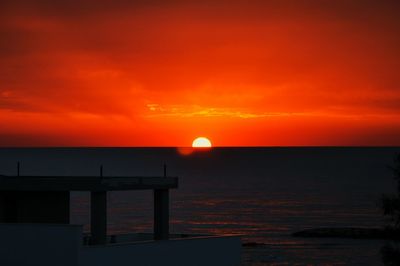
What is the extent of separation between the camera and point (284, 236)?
88.1 metres

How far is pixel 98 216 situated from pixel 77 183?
1146 mm

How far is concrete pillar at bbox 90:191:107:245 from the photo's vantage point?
23359 millimetres

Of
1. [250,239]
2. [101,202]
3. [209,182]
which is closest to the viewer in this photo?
[101,202]

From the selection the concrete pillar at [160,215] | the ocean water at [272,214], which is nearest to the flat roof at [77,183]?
the concrete pillar at [160,215]

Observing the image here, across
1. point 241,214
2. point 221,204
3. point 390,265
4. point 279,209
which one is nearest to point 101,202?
point 390,265

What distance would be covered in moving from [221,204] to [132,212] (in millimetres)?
20050

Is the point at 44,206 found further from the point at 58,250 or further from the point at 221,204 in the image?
the point at 221,204

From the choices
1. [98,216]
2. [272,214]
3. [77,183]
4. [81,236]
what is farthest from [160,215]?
[272,214]

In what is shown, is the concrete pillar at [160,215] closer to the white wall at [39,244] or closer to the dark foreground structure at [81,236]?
the dark foreground structure at [81,236]

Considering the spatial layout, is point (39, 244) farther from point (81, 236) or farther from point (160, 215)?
point (160, 215)

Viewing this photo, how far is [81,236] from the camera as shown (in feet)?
67.8

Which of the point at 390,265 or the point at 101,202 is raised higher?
the point at 101,202

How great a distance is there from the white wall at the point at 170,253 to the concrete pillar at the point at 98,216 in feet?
4.74

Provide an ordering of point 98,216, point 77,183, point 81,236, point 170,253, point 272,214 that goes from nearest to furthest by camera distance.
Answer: point 81,236
point 98,216
point 77,183
point 170,253
point 272,214
